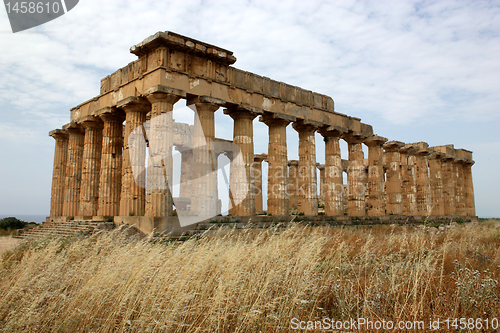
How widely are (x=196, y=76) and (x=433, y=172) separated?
77.1ft

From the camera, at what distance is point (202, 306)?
161 inches

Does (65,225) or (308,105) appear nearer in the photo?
(65,225)

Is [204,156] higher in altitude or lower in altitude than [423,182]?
higher

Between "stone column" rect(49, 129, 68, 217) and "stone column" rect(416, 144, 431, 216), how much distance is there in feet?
82.4

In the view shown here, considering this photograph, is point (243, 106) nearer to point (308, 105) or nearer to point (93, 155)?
point (308, 105)

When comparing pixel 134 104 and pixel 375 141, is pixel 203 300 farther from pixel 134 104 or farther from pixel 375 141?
pixel 375 141

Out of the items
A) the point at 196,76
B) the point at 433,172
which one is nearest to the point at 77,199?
the point at 196,76

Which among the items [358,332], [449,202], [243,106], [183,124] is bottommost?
[358,332]

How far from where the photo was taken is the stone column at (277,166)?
17.2 metres

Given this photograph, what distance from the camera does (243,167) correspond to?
15953mm

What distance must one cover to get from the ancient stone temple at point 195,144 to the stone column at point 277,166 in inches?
2.1

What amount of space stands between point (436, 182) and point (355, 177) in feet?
39.4

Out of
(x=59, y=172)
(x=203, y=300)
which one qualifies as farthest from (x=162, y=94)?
(x=59, y=172)

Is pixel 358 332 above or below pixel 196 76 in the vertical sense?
below
